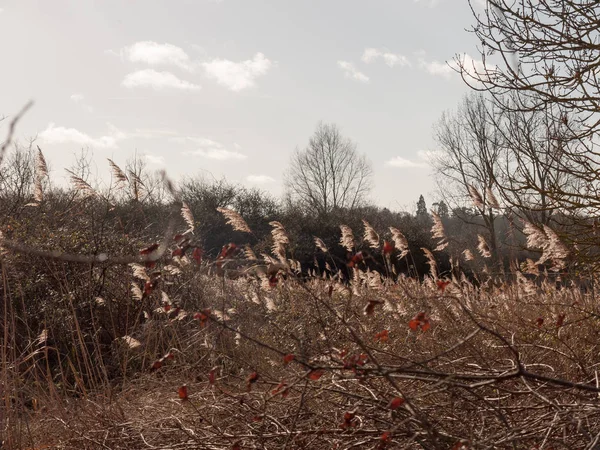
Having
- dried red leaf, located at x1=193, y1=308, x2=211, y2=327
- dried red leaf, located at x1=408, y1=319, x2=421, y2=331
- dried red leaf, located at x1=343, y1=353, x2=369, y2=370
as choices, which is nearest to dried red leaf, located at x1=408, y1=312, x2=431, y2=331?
dried red leaf, located at x1=408, y1=319, x2=421, y2=331

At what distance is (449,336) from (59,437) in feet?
8.94

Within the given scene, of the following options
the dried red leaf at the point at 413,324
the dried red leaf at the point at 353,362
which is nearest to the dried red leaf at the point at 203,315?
the dried red leaf at the point at 353,362

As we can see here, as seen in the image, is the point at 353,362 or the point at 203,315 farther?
the point at 203,315

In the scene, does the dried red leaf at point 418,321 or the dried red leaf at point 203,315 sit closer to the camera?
the dried red leaf at point 418,321

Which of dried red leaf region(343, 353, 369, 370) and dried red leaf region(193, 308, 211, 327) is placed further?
dried red leaf region(193, 308, 211, 327)

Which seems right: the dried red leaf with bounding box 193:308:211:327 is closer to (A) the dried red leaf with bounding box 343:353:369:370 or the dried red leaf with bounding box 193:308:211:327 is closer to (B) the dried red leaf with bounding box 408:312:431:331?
(A) the dried red leaf with bounding box 343:353:369:370

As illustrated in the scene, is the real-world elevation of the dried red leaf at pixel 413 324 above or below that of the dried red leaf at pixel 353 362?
above

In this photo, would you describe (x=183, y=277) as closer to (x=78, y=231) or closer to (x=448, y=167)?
(x=78, y=231)

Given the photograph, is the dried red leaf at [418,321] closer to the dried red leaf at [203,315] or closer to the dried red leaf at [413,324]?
the dried red leaf at [413,324]

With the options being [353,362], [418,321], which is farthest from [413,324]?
[353,362]

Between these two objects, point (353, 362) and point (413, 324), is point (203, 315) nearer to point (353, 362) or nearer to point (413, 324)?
point (353, 362)

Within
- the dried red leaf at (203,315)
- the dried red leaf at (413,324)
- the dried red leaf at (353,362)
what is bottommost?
the dried red leaf at (353,362)

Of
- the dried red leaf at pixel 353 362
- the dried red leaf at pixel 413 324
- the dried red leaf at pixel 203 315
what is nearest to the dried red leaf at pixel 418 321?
the dried red leaf at pixel 413 324

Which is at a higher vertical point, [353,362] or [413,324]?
[413,324]
